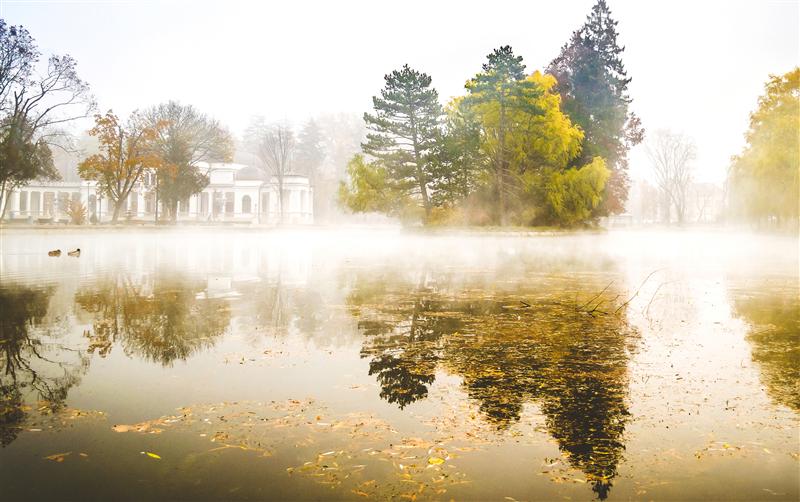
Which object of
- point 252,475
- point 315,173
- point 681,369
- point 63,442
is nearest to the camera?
point 252,475

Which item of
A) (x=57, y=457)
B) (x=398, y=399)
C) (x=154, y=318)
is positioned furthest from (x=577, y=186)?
(x=57, y=457)

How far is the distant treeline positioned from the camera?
137 feet

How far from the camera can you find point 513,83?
41.2 m

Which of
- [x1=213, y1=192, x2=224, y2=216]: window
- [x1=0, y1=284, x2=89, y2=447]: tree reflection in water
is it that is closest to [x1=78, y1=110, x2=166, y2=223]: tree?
[x1=213, y1=192, x2=224, y2=216]: window

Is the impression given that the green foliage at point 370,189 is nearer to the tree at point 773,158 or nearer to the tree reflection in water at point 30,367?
the tree at point 773,158

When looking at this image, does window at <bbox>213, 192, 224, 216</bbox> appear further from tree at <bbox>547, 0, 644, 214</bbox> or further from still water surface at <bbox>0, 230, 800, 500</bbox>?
still water surface at <bbox>0, 230, 800, 500</bbox>

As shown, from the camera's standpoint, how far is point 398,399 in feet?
15.5

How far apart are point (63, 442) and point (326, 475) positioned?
176cm

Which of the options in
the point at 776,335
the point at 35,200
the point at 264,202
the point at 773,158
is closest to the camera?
the point at 776,335

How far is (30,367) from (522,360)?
474cm

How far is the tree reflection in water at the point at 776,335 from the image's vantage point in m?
5.18

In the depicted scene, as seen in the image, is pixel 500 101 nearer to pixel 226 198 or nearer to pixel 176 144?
pixel 176 144

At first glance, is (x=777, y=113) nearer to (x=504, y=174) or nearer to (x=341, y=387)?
(x=504, y=174)

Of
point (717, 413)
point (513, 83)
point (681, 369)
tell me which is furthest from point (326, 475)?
point (513, 83)
